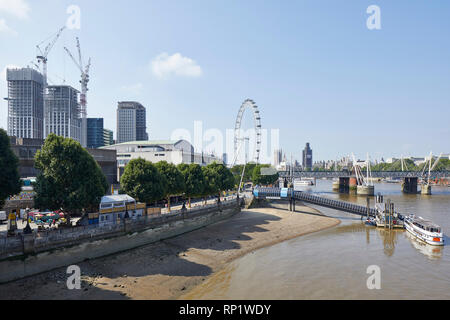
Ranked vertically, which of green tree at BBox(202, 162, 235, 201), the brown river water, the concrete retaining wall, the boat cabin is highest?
green tree at BBox(202, 162, 235, 201)

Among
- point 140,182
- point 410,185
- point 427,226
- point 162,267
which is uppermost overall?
point 140,182

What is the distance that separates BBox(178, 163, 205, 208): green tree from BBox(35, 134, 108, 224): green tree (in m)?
27.8

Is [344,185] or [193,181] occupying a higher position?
[193,181]

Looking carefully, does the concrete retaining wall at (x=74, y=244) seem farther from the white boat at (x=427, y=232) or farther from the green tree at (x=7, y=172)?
the white boat at (x=427, y=232)

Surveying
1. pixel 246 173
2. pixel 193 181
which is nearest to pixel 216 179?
pixel 193 181

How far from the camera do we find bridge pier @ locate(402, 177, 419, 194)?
174 metres

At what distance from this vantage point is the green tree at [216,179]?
7606cm

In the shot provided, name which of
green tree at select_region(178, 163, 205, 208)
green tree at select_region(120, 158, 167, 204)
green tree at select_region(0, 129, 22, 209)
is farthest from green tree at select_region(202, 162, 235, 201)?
Result: green tree at select_region(0, 129, 22, 209)

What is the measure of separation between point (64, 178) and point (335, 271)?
38.0 m

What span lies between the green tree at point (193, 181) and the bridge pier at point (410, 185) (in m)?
153

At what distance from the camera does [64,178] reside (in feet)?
132

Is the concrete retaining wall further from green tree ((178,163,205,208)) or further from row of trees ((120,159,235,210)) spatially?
green tree ((178,163,205,208))

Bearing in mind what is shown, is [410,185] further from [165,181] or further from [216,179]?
[165,181]
